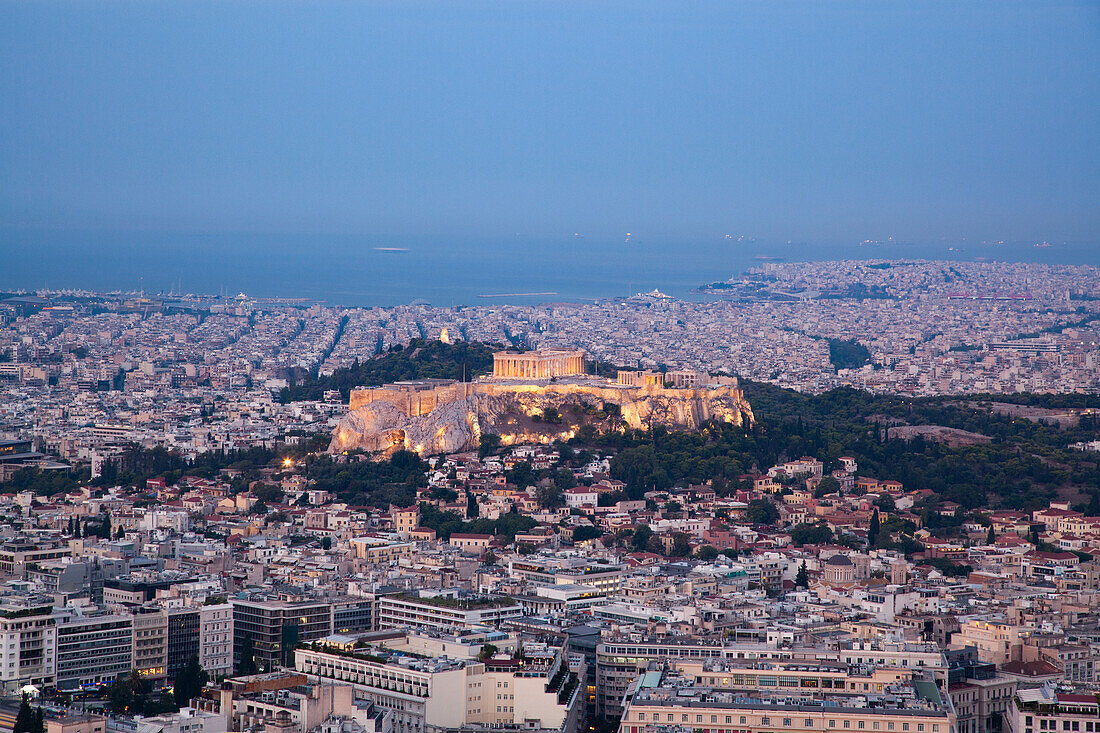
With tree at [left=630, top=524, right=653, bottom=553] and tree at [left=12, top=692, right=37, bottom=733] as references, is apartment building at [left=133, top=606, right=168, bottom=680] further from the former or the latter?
tree at [left=630, top=524, right=653, bottom=553]

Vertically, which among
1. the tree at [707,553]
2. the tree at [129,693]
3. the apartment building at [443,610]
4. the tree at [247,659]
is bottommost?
the tree at [707,553]

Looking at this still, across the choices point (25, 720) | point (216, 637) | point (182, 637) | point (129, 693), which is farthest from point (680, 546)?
point (25, 720)

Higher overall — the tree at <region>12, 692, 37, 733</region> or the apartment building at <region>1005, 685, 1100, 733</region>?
the apartment building at <region>1005, 685, 1100, 733</region>

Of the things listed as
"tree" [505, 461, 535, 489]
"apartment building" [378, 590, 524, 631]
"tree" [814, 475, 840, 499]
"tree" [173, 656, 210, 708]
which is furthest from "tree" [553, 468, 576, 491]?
"tree" [173, 656, 210, 708]

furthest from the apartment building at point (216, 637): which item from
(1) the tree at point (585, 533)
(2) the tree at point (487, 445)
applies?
(2) the tree at point (487, 445)

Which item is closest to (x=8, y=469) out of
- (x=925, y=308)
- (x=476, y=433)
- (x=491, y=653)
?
(x=476, y=433)

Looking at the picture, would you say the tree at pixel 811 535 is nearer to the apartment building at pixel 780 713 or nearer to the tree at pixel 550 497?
the tree at pixel 550 497

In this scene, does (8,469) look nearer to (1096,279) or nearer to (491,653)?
(491,653)
